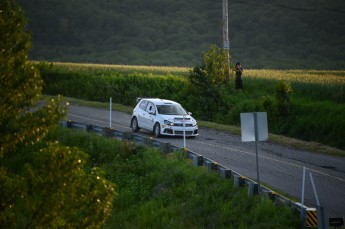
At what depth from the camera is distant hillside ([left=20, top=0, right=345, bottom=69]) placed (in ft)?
456

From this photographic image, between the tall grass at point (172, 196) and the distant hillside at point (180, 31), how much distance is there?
9899 centimetres

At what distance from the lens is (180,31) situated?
158 metres

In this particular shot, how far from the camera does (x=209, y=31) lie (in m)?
156

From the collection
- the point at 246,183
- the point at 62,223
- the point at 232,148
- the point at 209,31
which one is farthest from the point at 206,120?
the point at 209,31

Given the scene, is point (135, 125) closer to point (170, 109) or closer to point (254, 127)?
point (170, 109)

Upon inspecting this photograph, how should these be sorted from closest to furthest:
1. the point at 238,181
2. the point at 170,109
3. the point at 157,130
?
the point at 238,181 < the point at 157,130 < the point at 170,109

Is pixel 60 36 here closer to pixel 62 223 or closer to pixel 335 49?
pixel 335 49

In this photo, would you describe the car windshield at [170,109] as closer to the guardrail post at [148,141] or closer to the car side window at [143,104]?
the car side window at [143,104]

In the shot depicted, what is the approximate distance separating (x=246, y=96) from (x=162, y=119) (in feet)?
39.9

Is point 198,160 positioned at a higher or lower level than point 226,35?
lower

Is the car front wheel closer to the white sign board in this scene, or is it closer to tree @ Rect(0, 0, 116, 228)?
the white sign board

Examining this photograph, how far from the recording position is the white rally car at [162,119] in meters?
32.5

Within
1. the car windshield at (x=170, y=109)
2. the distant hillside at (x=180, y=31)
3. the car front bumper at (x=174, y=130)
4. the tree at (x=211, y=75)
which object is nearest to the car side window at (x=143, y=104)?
the car windshield at (x=170, y=109)

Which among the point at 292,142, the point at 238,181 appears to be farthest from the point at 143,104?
the point at 238,181
